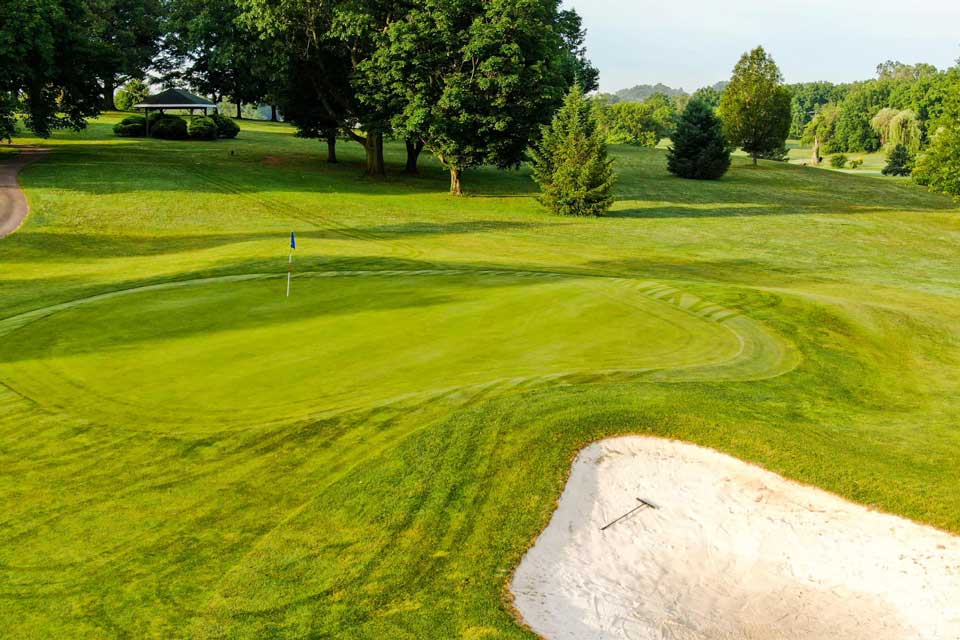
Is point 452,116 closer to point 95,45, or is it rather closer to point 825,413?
point 95,45

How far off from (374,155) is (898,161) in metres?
80.8

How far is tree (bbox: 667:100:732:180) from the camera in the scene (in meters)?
70.3

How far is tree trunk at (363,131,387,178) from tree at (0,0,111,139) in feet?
65.2

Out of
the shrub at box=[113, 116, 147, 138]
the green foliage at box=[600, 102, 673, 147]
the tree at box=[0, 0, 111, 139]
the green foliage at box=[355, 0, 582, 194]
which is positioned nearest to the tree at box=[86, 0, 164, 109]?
the shrub at box=[113, 116, 147, 138]

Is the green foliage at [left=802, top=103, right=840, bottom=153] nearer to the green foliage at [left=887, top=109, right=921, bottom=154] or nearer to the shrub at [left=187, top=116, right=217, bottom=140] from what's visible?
the green foliage at [left=887, top=109, right=921, bottom=154]

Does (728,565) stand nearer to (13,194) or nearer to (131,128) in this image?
(13,194)

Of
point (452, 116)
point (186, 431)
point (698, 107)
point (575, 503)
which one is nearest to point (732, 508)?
point (575, 503)

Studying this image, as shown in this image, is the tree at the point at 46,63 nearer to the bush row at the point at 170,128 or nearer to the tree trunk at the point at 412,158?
the bush row at the point at 170,128

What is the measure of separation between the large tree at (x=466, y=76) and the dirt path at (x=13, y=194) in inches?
904

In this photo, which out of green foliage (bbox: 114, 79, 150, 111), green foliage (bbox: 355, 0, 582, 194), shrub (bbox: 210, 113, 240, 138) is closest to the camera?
green foliage (bbox: 355, 0, 582, 194)

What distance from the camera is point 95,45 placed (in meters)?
52.8

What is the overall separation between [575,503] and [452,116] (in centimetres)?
4274

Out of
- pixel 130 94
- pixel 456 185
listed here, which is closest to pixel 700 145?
pixel 456 185

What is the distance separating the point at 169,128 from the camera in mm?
70875
